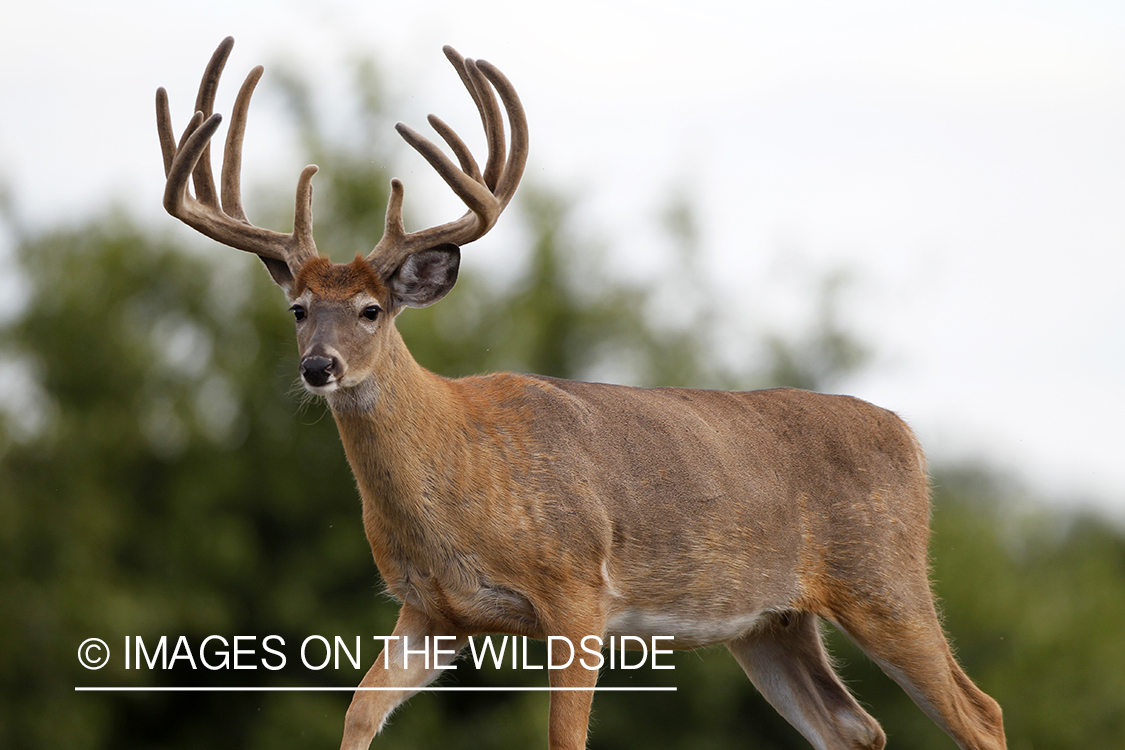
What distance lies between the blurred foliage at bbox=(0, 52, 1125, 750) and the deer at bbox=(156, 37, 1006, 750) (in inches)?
553

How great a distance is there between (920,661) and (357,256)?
3.31 metres

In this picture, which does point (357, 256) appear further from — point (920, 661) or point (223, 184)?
point (920, 661)

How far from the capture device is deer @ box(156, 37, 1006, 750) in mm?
5953

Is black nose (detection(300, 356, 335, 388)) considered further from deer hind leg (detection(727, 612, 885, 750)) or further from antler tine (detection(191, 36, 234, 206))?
deer hind leg (detection(727, 612, 885, 750))

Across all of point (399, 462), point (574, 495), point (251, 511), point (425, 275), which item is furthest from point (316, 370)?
point (251, 511)

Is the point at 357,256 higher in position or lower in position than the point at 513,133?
lower

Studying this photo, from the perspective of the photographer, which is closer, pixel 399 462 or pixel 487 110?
pixel 399 462

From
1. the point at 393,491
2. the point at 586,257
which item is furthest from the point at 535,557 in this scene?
the point at 586,257

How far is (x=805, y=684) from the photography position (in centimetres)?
714

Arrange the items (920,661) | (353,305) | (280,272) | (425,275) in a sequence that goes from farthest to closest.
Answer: (920,661) → (280,272) → (425,275) → (353,305)

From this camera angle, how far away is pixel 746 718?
24344mm

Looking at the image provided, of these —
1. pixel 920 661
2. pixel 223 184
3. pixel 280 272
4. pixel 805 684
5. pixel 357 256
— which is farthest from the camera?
pixel 805 684

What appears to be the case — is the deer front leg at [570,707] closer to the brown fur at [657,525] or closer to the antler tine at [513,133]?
the brown fur at [657,525]

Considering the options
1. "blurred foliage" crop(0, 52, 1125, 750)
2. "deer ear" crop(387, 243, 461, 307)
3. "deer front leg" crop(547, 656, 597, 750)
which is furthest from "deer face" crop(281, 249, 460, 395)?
"blurred foliage" crop(0, 52, 1125, 750)
